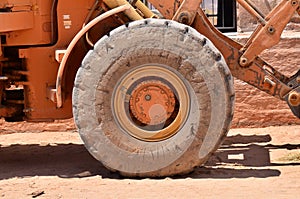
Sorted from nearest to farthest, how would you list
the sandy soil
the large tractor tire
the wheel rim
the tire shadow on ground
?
the sandy soil → the large tractor tire → the wheel rim → the tire shadow on ground

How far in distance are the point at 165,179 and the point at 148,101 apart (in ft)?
2.40

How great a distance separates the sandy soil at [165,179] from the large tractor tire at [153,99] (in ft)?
0.82

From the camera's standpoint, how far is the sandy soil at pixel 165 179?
6613 mm

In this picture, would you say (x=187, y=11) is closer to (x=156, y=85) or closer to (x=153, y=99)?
(x=156, y=85)

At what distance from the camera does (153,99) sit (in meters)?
7.20

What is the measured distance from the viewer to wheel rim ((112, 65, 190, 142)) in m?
7.17

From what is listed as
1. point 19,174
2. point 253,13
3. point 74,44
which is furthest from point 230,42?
point 19,174

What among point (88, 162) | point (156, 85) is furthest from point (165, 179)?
point (88, 162)

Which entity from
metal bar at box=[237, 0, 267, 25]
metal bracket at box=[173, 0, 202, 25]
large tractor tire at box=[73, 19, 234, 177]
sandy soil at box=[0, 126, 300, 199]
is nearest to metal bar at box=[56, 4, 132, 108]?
large tractor tire at box=[73, 19, 234, 177]

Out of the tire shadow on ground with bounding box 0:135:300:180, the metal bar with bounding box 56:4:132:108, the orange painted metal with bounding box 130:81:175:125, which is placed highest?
the metal bar with bounding box 56:4:132:108

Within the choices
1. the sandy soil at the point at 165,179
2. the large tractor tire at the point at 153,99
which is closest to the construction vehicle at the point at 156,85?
the large tractor tire at the point at 153,99

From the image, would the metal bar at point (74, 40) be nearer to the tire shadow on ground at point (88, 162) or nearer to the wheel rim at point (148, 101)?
the wheel rim at point (148, 101)

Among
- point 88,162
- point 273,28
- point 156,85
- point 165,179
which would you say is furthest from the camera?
point 88,162

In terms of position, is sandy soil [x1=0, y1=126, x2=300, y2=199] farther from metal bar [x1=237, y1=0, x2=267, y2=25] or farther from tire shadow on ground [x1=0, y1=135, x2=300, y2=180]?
metal bar [x1=237, y1=0, x2=267, y2=25]
